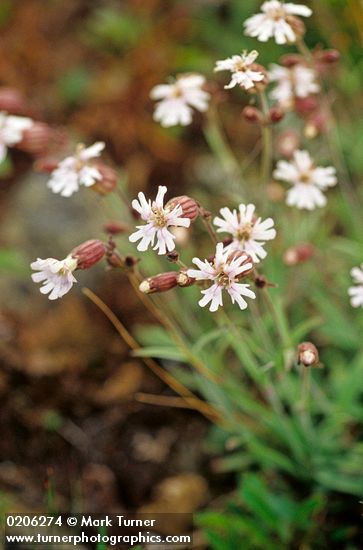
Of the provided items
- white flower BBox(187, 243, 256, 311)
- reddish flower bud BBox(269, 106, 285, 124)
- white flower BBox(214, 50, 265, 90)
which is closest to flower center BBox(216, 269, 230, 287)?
white flower BBox(187, 243, 256, 311)

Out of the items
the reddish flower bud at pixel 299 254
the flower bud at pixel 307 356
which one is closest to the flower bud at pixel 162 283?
the flower bud at pixel 307 356

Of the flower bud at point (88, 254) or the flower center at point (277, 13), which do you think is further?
the flower center at point (277, 13)

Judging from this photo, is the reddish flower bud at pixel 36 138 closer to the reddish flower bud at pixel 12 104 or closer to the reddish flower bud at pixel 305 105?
the reddish flower bud at pixel 12 104

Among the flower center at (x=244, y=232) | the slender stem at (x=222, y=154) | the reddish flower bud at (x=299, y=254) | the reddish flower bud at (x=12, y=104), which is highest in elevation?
the slender stem at (x=222, y=154)

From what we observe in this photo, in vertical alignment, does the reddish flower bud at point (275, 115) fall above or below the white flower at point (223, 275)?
above

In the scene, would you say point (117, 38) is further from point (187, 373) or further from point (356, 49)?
point (187, 373)

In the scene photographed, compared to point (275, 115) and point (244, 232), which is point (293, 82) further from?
point (244, 232)

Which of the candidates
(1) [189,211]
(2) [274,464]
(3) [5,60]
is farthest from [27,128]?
(3) [5,60]

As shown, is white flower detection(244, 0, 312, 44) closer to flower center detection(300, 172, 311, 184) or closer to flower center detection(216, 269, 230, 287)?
flower center detection(300, 172, 311, 184)
